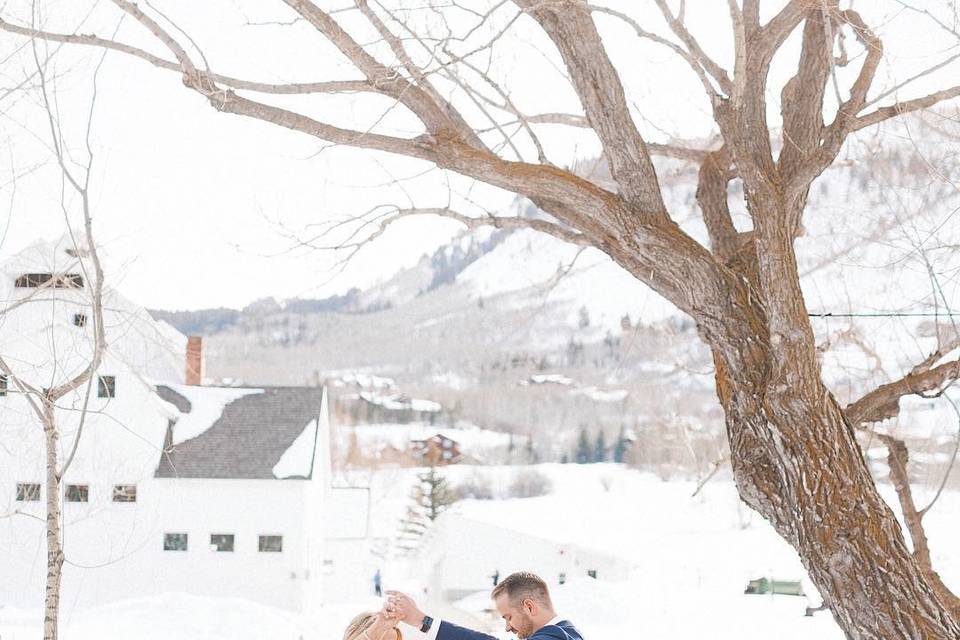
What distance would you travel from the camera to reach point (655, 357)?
1472 centimetres

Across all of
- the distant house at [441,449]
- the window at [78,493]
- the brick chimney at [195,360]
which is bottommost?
the distant house at [441,449]

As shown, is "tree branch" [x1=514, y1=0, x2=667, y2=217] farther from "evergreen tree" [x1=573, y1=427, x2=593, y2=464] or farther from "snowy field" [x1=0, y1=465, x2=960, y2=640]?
"evergreen tree" [x1=573, y1=427, x2=593, y2=464]

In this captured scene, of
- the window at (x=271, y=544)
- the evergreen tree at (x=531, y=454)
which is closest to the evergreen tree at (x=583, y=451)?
the evergreen tree at (x=531, y=454)

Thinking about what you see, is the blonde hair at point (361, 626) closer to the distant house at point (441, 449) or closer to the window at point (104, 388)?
the window at point (104, 388)

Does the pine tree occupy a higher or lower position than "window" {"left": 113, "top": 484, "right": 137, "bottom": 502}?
lower

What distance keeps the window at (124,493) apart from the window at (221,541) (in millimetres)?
2158

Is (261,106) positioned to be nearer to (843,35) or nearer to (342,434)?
(843,35)

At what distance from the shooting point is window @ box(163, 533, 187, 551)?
2620cm

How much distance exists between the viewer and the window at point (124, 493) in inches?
1027

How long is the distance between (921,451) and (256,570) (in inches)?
773

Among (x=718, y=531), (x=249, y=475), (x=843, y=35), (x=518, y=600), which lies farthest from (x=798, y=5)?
(x=718, y=531)

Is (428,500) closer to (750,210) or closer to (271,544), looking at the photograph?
(271,544)

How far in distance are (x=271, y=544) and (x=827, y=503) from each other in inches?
917

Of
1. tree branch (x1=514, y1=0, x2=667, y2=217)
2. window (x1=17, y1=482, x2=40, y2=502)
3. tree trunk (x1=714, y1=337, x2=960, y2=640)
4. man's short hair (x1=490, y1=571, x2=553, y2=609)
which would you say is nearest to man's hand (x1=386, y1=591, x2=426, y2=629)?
man's short hair (x1=490, y1=571, x2=553, y2=609)
